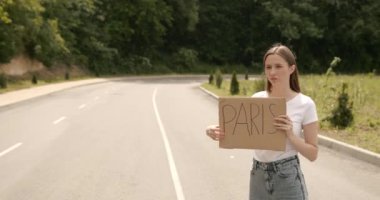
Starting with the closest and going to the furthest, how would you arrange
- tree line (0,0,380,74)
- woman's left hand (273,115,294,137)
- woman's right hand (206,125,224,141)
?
woman's left hand (273,115,294,137) → woman's right hand (206,125,224,141) → tree line (0,0,380,74)

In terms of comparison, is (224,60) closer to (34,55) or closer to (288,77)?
(34,55)

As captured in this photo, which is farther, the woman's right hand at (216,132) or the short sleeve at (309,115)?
A: the woman's right hand at (216,132)

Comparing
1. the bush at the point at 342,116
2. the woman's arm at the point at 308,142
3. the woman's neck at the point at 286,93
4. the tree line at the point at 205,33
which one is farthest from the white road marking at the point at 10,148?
the tree line at the point at 205,33

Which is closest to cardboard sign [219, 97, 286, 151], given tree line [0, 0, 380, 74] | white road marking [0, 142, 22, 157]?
white road marking [0, 142, 22, 157]

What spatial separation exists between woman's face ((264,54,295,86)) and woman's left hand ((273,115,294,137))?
249 millimetres

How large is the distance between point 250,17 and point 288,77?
76.8 m

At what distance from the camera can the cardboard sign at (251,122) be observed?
3.43m

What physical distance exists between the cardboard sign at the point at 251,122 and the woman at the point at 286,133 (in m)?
0.07

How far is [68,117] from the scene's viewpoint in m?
19.4

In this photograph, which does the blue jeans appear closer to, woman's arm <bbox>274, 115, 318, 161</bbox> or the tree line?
woman's arm <bbox>274, 115, 318, 161</bbox>

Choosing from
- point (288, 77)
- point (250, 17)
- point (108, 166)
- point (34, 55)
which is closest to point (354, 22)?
point (250, 17)

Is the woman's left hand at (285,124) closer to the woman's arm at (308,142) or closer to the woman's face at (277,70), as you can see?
the woman's arm at (308,142)

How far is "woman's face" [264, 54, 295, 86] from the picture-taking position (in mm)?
3443

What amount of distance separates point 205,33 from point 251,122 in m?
75.3
